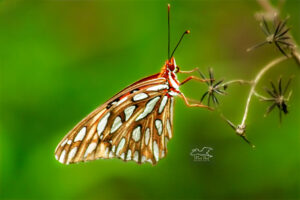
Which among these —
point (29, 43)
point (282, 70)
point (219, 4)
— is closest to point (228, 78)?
point (282, 70)

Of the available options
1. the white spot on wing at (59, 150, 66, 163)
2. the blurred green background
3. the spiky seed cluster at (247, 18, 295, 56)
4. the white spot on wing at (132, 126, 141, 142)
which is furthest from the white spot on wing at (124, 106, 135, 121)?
the spiky seed cluster at (247, 18, 295, 56)

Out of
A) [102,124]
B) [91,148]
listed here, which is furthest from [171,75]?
[91,148]

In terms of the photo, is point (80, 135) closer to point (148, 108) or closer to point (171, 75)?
point (148, 108)

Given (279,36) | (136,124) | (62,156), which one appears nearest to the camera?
(279,36)

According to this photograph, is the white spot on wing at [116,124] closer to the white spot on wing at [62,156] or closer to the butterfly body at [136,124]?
the butterfly body at [136,124]

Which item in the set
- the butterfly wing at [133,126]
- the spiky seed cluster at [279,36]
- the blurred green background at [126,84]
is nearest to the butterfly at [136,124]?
the butterfly wing at [133,126]

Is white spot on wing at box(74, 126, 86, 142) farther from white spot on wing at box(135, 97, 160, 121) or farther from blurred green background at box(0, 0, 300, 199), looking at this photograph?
blurred green background at box(0, 0, 300, 199)
